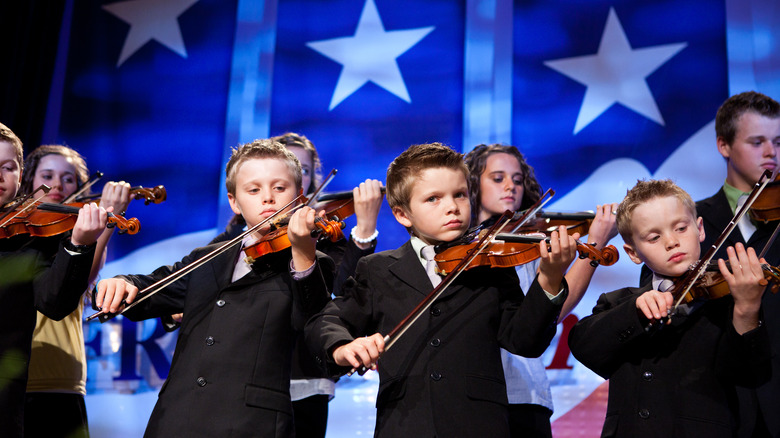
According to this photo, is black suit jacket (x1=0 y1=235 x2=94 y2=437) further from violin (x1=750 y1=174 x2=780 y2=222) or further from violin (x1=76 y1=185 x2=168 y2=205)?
violin (x1=750 y1=174 x2=780 y2=222)

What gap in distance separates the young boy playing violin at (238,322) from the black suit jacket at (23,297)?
5.8 inches

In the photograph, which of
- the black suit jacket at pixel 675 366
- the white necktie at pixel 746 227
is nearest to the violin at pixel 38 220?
the black suit jacket at pixel 675 366

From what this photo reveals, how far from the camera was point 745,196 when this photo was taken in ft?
7.26

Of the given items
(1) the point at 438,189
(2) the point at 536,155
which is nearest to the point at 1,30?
(2) the point at 536,155

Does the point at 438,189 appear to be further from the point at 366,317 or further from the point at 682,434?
the point at 682,434

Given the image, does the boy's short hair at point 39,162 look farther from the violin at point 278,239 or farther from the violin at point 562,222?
the violin at point 562,222

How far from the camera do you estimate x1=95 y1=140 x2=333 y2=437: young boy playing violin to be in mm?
1728

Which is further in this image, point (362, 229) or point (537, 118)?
point (537, 118)

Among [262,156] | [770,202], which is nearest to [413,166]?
[262,156]

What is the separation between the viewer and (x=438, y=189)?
1.84 meters

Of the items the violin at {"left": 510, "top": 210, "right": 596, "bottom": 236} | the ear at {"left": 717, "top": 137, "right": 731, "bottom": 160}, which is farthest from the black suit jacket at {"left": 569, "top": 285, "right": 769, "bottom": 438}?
the ear at {"left": 717, "top": 137, "right": 731, "bottom": 160}

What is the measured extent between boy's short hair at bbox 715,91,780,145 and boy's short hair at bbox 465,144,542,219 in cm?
65

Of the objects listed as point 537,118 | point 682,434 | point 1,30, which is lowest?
point 682,434

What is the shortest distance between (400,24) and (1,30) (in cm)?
214
